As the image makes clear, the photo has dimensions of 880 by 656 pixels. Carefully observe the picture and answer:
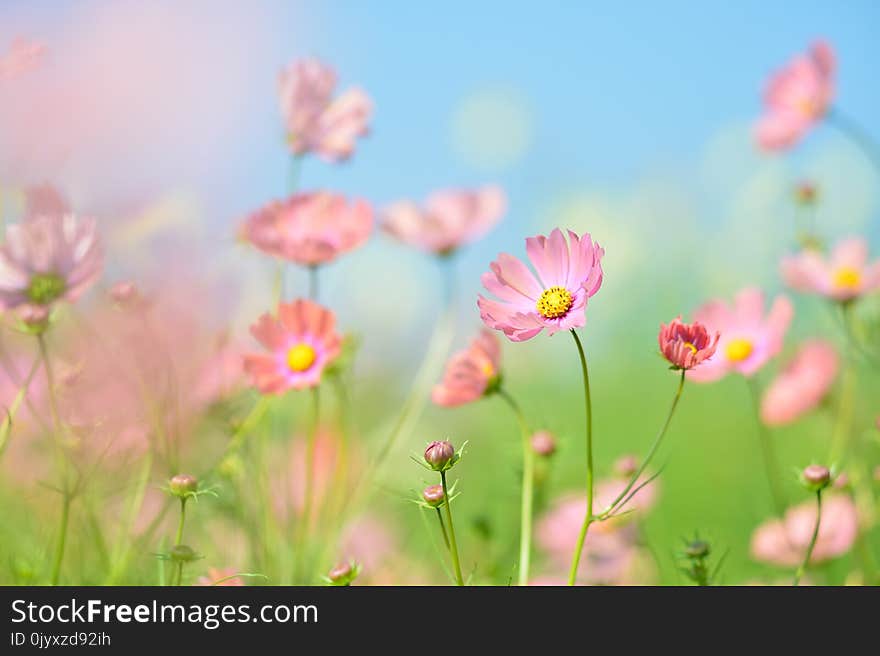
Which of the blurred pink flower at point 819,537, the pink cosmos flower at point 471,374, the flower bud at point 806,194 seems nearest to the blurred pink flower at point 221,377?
the pink cosmos flower at point 471,374

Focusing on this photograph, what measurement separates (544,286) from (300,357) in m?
0.22

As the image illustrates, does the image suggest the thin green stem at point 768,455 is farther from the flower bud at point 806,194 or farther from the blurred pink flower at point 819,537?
the flower bud at point 806,194

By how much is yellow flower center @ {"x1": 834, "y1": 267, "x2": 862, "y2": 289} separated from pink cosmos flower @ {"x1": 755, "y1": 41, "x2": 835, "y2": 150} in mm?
247

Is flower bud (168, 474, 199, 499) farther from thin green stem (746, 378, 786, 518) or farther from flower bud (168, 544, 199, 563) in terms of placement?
thin green stem (746, 378, 786, 518)

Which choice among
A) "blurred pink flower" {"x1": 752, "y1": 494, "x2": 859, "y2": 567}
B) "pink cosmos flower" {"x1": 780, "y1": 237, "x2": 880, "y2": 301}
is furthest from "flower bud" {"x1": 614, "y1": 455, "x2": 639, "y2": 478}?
"pink cosmos flower" {"x1": 780, "y1": 237, "x2": 880, "y2": 301}

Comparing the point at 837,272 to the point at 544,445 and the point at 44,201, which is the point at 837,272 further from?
the point at 44,201

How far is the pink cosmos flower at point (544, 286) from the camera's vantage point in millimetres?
373

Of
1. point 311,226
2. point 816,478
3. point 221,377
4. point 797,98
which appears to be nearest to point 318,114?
point 311,226

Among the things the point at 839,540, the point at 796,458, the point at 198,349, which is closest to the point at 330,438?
the point at 198,349

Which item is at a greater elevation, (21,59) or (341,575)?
(21,59)

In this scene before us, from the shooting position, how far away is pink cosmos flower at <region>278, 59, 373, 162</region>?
0.70 m

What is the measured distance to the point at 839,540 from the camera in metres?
0.74

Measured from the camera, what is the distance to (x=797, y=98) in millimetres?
1008
